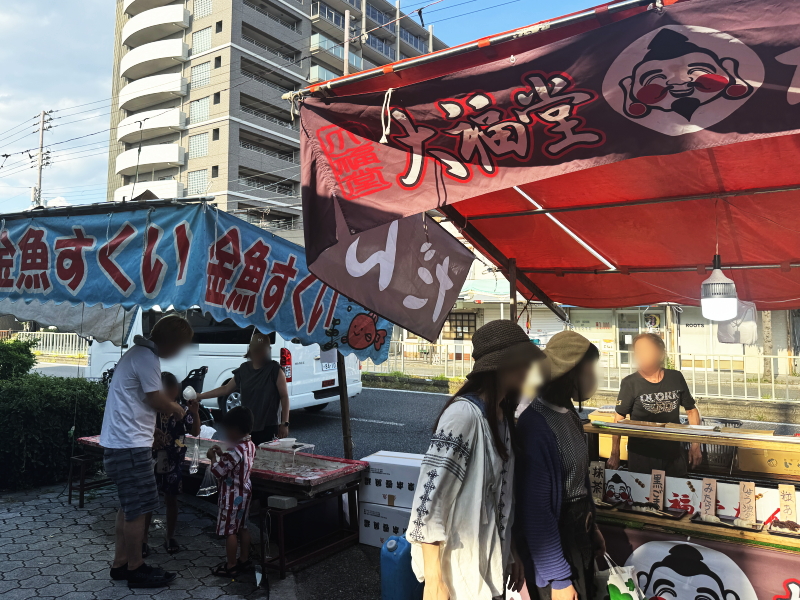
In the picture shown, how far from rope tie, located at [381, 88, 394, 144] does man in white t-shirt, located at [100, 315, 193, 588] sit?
7.99 feet

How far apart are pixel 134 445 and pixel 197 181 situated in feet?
119

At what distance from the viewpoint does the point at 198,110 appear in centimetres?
3672

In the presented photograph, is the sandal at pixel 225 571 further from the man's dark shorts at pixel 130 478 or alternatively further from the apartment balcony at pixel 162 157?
the apartment balcony at pixel 162 157

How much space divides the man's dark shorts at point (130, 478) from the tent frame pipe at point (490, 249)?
2.83m

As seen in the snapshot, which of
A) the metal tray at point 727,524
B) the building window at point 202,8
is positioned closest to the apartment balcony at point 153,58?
the building window at point 202,8

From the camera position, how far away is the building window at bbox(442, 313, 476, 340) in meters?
27.3

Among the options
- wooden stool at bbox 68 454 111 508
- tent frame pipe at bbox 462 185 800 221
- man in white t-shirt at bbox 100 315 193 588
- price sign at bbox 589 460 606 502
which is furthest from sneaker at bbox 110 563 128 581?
tent frame pipe at bbox 462 185 800 221

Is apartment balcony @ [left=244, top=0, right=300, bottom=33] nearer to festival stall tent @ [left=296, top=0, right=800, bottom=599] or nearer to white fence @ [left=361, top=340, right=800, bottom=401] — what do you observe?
white fence @ [left=361, top=340, right=800, bottom=401]

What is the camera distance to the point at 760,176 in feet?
11.0

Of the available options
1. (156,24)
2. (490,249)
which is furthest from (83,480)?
(156,24)

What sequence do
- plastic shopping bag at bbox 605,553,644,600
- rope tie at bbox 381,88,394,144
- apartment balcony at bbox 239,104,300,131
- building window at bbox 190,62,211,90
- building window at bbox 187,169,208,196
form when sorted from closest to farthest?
plastic shopping bag at bbox 605,553,644,600 → rope tie at bbox 381,88,394,144 → building window at bbox 187,169,208,196 → building window at bbox 190,62,211,90 → apartment balcony at bbox 239,104,300,131

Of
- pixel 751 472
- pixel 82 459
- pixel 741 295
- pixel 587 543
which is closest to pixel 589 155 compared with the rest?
pixel 587 543

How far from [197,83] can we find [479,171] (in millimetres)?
40382

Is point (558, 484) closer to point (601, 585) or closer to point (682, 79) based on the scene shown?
point (601, 585)
